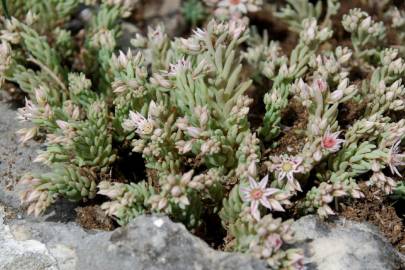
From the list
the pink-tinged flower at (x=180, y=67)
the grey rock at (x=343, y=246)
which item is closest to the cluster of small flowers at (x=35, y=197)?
the pink-tinged flower at (x=180, y=67)

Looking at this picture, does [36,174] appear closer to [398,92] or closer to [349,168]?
[349,168]

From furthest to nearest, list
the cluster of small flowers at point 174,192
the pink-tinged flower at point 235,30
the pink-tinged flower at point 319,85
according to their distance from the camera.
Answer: the pink-tinged flower at point 235,30, the pink-tinged flower at point 319,85, the cluster of small flowers at point 174,192

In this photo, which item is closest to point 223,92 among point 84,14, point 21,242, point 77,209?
point 77,209

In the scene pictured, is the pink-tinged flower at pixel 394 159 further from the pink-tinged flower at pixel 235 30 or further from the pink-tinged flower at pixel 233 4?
the pink-tinged flower at pixel 233 4

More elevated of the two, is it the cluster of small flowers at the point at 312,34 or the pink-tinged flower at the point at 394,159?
the cluster of small flowers at the point at 312,34

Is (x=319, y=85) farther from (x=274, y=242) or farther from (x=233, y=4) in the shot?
(x=233, y=4)

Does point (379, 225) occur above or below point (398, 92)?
below

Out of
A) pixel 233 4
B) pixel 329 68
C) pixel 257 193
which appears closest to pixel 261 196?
pixel 257 193
